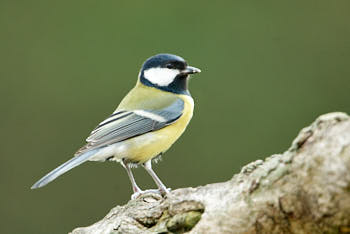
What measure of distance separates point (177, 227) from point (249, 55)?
2.89m

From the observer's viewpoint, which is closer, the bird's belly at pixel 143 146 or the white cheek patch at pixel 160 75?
the bird's belly at pixel 143 146

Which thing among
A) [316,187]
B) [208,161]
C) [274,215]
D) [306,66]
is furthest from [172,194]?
[306,66]

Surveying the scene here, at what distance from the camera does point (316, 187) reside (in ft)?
4.23

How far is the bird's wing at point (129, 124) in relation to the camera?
2.50 meters

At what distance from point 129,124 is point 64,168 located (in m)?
0.46

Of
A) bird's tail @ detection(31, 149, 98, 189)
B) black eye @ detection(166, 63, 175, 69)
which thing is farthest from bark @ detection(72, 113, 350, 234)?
black eye @ detection(166, 63, 175, 69)

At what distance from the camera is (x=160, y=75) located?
2.83 meters

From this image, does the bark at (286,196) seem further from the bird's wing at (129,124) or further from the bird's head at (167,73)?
the bird's head at (167,73)

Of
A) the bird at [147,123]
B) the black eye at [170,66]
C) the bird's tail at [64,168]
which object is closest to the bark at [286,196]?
the bird's tail at [64,168]

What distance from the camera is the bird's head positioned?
2.82m

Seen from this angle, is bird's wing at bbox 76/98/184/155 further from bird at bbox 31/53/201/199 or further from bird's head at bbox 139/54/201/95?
bird's head at bbox 139/54/201/95

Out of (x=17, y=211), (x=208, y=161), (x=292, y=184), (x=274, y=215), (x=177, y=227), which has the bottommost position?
(x=17, y=211)

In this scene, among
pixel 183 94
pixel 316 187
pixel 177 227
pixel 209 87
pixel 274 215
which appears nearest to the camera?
pixel 316 187

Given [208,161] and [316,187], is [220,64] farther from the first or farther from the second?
[316,187]
